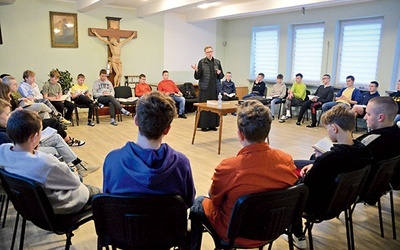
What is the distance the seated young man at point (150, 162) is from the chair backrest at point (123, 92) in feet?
20.6

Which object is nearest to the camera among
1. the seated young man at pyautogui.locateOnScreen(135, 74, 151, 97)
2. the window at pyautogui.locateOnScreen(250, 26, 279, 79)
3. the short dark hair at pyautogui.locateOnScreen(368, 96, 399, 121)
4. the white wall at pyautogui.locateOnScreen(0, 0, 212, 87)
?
the short dark hair at pyautogui.locateOnScreen(368, 96, 399, 121)

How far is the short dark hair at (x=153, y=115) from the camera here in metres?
1.53

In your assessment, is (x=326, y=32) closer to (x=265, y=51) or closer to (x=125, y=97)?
(x=265, y=51)

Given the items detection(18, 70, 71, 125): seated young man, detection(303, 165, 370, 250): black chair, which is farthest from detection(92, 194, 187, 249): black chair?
detection(18, 70, 71, 125): seated young man

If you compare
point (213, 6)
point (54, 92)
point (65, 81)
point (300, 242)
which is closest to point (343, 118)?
point (300, 242)

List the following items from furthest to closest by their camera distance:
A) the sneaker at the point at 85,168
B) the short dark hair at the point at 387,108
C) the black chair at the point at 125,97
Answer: the black chair at the point at 125,97
the sneaker at the point at 85,168
the short dark hair at the point at 387,108

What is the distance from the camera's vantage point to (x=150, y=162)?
4.81 ft

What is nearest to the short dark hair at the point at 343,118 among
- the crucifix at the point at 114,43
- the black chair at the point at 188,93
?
the black chair at the point at 188,93

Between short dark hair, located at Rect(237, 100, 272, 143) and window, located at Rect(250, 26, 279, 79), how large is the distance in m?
7.34

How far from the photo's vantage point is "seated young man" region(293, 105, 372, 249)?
72.5 inches

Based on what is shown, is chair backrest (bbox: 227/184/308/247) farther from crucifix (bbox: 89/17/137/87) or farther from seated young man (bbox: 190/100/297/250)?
crucifix (bbox: 89/17/137/87)

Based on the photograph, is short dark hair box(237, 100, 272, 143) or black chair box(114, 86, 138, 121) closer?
short dark hair box(237, 100, 272, 143)

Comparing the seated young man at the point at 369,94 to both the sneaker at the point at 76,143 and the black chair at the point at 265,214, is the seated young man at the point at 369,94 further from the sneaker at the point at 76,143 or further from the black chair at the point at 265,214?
the black chair at the point at 265,214

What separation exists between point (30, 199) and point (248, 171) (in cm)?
112
